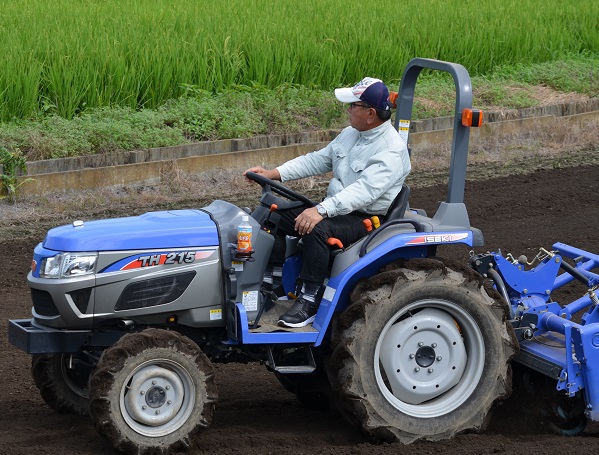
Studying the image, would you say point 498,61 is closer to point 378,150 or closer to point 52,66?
point 52,66

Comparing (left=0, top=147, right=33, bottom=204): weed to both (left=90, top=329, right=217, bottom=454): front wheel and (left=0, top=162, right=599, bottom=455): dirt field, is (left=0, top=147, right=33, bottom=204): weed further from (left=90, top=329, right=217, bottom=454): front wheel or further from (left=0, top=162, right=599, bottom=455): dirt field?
(left=90, top=329, right=217, bottom=454): front wheel

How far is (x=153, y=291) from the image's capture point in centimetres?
501

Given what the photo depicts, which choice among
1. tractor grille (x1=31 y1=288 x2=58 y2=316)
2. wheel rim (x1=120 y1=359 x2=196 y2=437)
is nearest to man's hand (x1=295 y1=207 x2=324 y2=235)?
wheel rim (x1=120 y1=359 x2=196 y2=437)

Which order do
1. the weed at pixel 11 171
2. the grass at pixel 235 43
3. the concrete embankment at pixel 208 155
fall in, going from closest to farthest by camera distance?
the weed at pixel 11 171
the concrete embankment at pixel 208 155
the grass at pixel 235 43

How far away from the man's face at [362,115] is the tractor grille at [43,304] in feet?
5.68

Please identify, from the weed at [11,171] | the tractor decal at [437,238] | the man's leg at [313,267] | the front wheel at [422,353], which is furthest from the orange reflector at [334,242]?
the weed at [11,171]

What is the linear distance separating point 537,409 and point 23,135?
6.85m

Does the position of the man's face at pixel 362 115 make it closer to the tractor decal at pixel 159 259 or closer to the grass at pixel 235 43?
the tractor decal at pixel 159 259

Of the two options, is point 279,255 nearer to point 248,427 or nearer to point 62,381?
point 248,427

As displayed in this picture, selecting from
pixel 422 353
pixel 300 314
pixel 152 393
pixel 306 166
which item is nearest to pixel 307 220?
pixel 300 314

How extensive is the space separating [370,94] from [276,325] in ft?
4.09

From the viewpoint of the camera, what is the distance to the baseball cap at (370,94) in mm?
5324

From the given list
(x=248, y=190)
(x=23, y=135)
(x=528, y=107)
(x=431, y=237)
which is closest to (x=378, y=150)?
(x=431, y=237)

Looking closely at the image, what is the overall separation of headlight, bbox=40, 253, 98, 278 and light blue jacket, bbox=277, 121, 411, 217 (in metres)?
1.14
